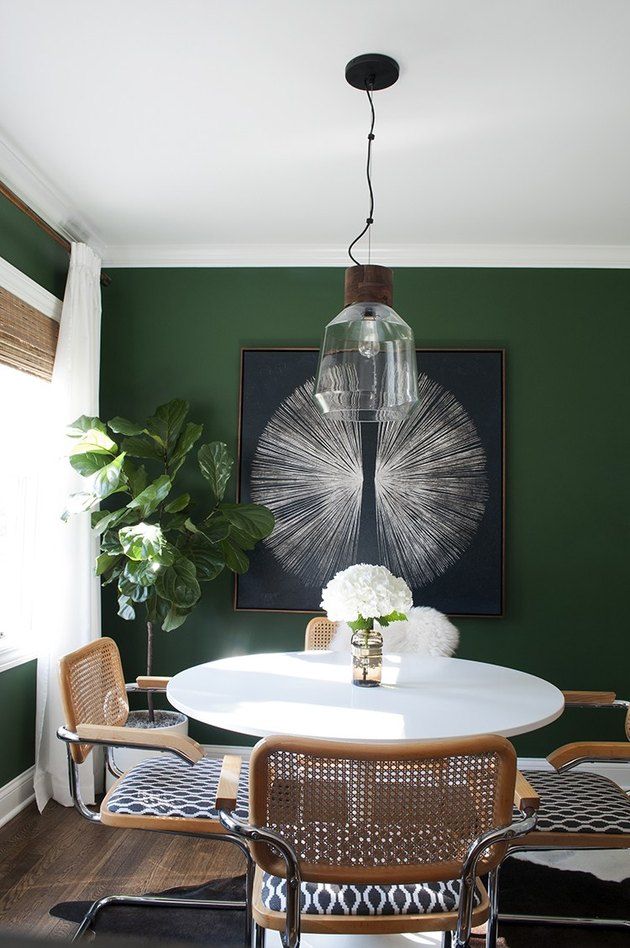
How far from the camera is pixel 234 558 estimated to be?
369 cm

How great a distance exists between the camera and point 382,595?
7.64 ft

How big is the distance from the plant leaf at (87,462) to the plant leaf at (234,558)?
69 cm

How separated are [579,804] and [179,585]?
6.23 feet

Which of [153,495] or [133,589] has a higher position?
[153,495]

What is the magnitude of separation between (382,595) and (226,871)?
1303 mm

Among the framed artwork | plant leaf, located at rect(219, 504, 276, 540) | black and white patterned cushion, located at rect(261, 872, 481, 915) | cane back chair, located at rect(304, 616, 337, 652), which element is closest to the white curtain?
plant leaf, located at rect(219, 504, 276, 540)

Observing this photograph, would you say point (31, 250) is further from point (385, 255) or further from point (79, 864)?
point (79, 864)

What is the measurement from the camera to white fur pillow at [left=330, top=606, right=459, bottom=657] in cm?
323

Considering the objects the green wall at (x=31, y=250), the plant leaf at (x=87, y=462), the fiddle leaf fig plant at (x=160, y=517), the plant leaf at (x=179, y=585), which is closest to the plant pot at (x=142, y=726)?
the fiddle leaf fig plant at (x=160, y=517)

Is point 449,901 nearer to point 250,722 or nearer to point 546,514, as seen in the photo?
point 250,722

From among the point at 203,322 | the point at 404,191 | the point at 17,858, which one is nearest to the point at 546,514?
the point at 404,191

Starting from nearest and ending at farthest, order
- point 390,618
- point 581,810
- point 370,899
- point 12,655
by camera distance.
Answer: point 370,899
point 581,810
point 390,618
point 12,655

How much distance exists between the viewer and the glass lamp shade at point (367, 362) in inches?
90.7

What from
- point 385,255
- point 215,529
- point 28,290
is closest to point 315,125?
point 385,255
